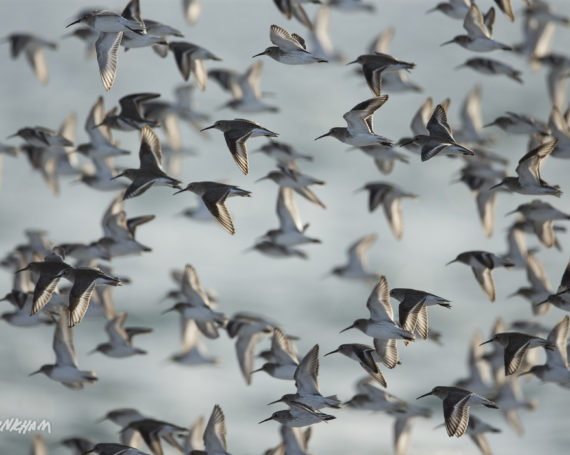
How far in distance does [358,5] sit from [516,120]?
3196 mm

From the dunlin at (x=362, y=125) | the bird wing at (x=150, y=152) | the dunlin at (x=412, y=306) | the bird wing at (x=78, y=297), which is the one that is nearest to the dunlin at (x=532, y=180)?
the dunlin at (x=362, y=125)

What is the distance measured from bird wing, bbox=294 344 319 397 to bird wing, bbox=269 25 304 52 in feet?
10.5

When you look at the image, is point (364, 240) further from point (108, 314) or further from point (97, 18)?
point (97, 18)

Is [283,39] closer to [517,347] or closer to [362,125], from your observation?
[362,125]

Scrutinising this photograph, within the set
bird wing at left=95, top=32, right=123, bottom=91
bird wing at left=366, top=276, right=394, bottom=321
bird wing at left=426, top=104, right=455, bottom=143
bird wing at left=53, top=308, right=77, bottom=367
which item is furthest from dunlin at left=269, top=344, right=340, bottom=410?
bird wing at left=53, top=308, right=77, bottom=367

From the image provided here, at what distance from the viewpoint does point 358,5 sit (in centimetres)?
1745

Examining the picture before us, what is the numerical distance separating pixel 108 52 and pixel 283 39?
1922mm

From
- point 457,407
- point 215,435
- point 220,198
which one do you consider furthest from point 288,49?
point 215,435

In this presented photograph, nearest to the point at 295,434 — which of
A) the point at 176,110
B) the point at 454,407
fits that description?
the point at 454,407

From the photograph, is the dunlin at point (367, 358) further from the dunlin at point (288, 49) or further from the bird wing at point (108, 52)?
the bird wing at point (108, 52)

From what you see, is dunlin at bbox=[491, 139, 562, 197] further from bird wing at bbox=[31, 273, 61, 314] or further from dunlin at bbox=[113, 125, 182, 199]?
bird wing at bbox=[31, 273, 61, 314]

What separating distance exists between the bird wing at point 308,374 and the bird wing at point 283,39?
321 centimetres

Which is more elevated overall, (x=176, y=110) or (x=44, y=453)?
(x=176, y=110)

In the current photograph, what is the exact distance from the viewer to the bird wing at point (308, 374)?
12.4 metres
